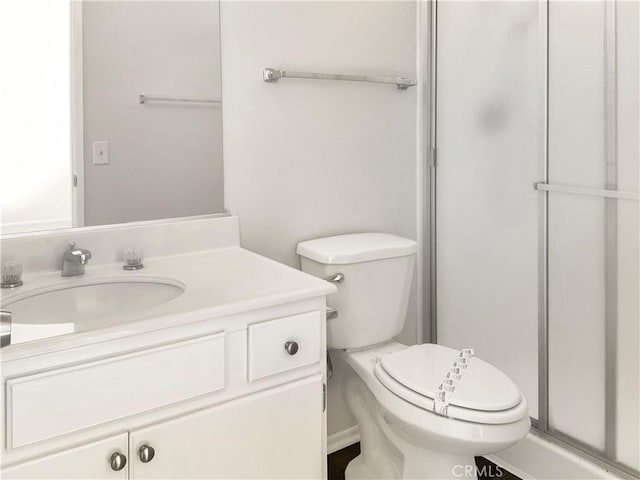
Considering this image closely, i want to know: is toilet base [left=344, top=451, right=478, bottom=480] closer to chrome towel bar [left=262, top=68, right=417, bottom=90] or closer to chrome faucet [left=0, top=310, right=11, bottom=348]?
chrome faucet [left=0, top=310, right=11, bottom=348]

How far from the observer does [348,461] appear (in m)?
2.02

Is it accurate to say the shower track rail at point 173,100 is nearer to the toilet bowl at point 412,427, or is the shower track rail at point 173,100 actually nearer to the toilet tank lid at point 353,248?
the toilet tank lid at point 353,248

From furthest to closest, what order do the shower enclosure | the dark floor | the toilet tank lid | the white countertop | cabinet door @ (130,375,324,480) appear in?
the dark floor, the toilet tank lid, the shower enclosure, cabinet door @ (130,375,324,480), the white countertop

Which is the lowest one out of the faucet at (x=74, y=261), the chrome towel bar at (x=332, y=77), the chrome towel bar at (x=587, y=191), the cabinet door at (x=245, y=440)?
the cabinet door at (x=245, y=440)

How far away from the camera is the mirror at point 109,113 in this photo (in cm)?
144

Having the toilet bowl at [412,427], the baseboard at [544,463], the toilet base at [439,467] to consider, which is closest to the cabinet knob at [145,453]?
the toilet bowl at [412,427]

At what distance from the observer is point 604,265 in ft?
5.52

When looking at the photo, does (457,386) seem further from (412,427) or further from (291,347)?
(291,347)

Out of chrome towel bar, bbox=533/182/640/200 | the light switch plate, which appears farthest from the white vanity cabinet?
chrome towel bar, bbox=533/182/640/200

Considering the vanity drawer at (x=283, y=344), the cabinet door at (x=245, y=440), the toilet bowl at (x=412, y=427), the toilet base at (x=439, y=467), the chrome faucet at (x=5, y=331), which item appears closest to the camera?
the chrome faucet at (x=5, y=331)

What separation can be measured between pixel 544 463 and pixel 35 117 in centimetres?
185

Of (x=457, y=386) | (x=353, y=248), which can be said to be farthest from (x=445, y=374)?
(x=353, y=248)

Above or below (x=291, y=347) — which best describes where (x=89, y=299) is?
above

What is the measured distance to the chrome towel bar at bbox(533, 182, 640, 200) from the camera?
5.23 feet
